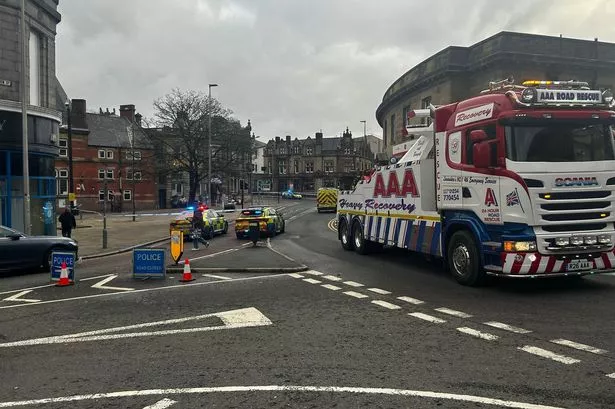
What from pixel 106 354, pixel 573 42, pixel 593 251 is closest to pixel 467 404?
pixel 106 354

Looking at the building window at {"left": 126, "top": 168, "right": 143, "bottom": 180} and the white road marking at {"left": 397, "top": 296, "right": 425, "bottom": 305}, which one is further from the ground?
the building window at {"left": 126, "top": 168, "right": 143, "bottom": 180}

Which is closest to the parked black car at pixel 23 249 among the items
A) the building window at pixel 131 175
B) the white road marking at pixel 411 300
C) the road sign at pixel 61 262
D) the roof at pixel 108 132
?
the road sign at pixel 61 262

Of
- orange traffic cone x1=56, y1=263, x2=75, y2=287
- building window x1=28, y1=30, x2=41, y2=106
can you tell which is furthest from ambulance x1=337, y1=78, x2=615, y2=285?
building window x1=28, y1=30, x2=41, y2=106

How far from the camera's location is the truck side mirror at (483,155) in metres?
9.02

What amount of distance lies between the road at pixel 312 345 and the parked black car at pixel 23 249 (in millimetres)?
3048

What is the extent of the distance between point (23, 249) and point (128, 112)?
66.6m

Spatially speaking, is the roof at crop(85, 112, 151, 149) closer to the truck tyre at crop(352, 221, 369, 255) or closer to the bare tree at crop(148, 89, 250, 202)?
the bare tree at crop(148, 89, 250, 202)

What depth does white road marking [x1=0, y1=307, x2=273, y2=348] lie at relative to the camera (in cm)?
668

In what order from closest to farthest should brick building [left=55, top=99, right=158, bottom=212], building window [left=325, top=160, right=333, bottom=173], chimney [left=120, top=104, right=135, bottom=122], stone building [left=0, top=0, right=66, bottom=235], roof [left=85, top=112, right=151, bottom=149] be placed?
stone building [left=0, top=0, right=66, bottom=235] < brick building [left=55, top=99, right=158, bottom=212] < roof [left=85, top=112, right=151, bottom=149] < chimney [left=120, top=104, right=135, bottom=122] < building window [left=325, top=160, right=333, bottom=173]

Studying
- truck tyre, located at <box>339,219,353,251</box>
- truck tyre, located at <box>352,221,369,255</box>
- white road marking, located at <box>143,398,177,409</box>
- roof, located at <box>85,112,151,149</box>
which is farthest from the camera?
roof, located at <box>85,112,151,149</box>

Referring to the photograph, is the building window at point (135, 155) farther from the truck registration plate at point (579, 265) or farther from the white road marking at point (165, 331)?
the truck registration plate at point (579, 265)

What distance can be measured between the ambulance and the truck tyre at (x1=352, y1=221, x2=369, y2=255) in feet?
19.5

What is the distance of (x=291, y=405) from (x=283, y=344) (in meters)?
1.93

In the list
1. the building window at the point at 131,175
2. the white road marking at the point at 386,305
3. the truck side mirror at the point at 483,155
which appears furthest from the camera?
the building window at the point at 131,175
